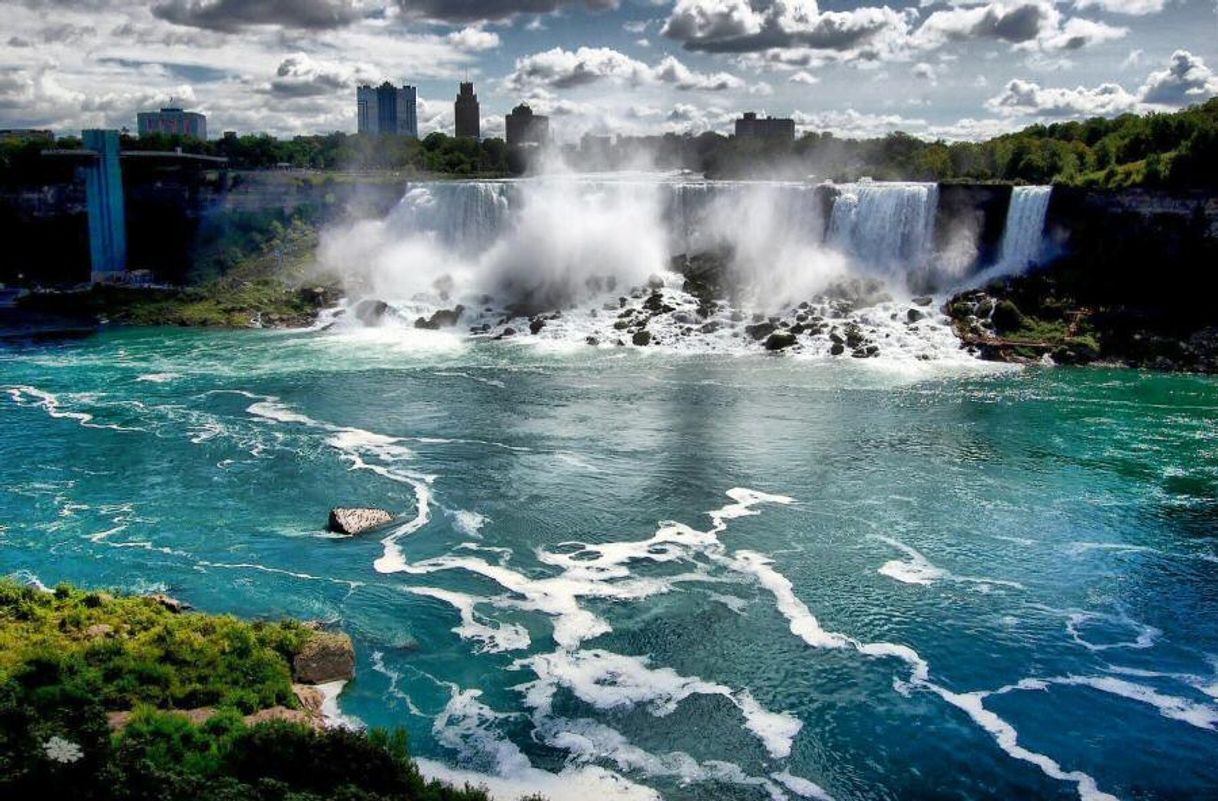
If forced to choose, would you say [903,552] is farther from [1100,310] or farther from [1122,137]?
[1122,137]

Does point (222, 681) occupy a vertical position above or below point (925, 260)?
below

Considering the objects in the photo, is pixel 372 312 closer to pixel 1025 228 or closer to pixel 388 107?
pixel 1025 228

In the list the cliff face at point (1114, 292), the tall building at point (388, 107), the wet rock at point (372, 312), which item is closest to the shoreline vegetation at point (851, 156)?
the cliff face at point (1114, 292)

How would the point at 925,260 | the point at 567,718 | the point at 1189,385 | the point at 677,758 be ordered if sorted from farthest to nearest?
the point at 925,260 < the point at 1189,385 < the point at 567,718 < the point at 677,758

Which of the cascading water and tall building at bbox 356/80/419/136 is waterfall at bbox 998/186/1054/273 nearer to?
the cascading water

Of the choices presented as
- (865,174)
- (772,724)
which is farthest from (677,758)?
(865,174)

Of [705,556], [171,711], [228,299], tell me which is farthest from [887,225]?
[171,711]

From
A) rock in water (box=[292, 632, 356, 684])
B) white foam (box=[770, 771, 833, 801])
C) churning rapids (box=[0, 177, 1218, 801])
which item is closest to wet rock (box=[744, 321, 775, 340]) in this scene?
churning rapids (box=[0, 177, 1218, 801])
